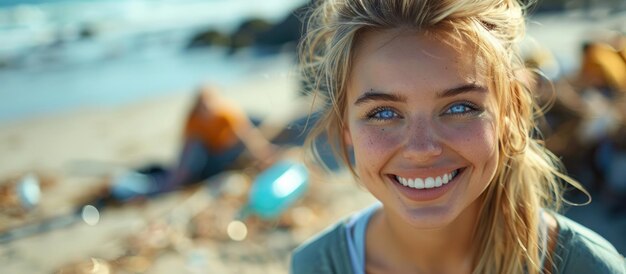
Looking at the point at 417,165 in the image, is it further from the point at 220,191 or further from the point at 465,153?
the point at 220,191

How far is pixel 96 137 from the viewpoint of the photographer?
26.8ft

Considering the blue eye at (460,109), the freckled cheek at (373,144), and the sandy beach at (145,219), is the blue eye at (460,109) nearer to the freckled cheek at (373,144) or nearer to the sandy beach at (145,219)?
the freckled cheek at (373,144)

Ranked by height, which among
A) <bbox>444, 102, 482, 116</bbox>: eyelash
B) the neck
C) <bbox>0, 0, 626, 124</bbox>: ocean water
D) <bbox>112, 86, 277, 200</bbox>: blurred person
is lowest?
the neck

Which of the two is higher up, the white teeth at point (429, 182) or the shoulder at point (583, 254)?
the white teeth at point (429, 182)

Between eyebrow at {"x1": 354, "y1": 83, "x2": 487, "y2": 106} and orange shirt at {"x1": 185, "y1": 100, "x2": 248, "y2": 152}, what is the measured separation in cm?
445

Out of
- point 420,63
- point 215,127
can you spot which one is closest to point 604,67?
point 215,127

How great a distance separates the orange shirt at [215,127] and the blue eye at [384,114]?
446 centimetres

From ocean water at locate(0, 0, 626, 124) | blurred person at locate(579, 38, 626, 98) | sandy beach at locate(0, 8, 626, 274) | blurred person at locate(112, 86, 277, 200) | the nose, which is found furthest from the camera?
ocean water at locate(0, 0, 626, 124)

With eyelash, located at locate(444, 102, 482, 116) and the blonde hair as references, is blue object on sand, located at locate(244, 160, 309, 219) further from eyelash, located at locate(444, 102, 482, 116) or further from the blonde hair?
eyelash, located at locate(444, 102, 482, 116)

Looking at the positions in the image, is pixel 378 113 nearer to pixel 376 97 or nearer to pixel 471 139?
pixel 376 97

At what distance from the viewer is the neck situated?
185 centimetres

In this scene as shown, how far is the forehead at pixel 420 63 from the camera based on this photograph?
1.57 m

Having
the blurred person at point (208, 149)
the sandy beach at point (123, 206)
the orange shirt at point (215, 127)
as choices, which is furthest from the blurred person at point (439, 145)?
the orange shirt at point (215, 127)

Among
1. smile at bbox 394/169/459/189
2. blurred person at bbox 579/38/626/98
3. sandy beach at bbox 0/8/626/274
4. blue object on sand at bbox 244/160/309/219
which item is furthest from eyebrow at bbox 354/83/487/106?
blurred person at bbox 579/38/626/98
